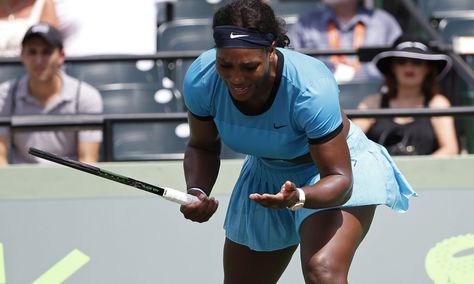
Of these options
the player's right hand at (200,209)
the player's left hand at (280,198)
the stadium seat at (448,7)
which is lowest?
the player's right hand at (200,209)

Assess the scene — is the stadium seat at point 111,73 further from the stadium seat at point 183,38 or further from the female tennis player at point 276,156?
the female tennis player at point 276,156

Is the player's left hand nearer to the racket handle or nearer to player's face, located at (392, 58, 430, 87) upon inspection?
the racket handle

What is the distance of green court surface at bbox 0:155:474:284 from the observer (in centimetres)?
498

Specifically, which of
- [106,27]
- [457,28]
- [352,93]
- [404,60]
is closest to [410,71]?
[404,60]

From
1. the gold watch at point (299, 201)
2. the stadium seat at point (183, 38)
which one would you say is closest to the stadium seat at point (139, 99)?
the stadium seat at point (183, 38)

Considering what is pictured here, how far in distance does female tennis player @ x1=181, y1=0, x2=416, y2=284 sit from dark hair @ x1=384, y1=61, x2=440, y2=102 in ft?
6.70

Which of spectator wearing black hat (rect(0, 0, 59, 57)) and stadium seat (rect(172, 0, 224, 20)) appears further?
stadium seat (rect(172, 0, 224, 20))

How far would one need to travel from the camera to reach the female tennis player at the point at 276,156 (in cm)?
340

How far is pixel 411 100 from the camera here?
603cm

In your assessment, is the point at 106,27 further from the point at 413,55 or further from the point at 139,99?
the point at 413,55

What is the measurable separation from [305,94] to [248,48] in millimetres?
305

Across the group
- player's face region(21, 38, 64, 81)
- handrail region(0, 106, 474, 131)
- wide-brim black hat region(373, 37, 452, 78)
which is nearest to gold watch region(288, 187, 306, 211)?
handrail region(0, 106, 474, 131)

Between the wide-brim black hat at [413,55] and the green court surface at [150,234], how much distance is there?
3.20 ft

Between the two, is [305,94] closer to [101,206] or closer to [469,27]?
[101,206]
